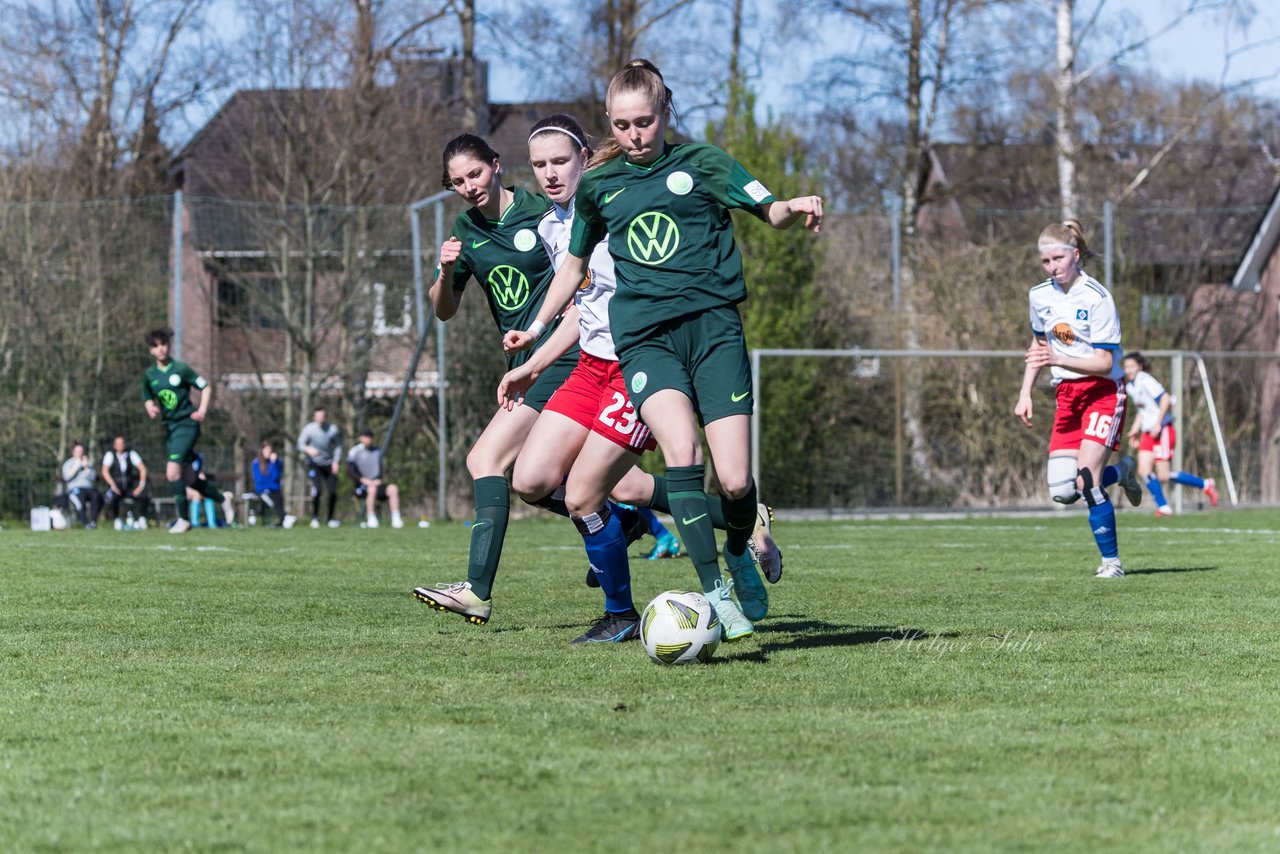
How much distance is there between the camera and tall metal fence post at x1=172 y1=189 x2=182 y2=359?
Answer: 72.0ft

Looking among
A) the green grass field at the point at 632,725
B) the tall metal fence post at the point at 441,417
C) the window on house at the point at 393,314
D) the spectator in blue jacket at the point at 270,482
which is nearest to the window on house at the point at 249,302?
the window on house at the point at 393,314

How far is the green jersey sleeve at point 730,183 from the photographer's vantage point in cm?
531

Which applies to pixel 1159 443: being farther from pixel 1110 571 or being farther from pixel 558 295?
pixel 558 295

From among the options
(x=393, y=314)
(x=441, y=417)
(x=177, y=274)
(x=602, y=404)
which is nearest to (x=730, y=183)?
(x=602, y=404)

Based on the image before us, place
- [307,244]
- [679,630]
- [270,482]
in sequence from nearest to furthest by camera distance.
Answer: [679,630] → [270,482] → [307,244]

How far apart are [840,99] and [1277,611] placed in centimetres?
2526

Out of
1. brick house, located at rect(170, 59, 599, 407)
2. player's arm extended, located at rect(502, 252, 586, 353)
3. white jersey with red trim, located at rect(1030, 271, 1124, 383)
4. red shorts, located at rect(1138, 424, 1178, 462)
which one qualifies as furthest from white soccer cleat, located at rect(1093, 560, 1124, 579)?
brick house, located at rect(170, 59, 599, 407)

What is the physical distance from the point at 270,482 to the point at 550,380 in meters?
15.9

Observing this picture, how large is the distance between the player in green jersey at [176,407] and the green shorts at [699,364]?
38.2ft

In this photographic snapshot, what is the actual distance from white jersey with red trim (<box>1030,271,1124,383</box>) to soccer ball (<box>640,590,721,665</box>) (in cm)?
454

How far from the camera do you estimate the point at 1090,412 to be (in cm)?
919

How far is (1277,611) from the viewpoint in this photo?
22.5ft

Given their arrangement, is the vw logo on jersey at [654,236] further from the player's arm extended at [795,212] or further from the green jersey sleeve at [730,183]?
the player's arm extended at [795,212]

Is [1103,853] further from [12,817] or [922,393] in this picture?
[922,393]
